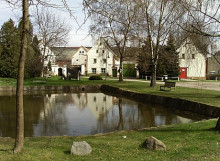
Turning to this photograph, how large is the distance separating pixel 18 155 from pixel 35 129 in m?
6.35

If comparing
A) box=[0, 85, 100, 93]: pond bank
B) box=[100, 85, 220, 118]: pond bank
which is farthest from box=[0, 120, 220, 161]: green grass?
box=[0, 85, 100, 93]: pond bank

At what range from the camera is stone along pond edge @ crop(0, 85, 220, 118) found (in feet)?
48.7

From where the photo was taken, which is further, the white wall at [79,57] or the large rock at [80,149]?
the white wall at [79,57]

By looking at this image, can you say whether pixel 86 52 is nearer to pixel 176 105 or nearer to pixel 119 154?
pixel 176 105

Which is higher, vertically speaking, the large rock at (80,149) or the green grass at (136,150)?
the large rock at (80,149)

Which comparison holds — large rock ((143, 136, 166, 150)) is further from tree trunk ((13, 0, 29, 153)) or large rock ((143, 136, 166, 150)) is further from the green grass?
tree trunk ((13, 0, 29, 153))

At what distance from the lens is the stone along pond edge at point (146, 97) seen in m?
14.8

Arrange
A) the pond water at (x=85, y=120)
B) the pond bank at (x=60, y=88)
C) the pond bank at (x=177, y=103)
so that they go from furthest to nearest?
the pond bank at (x=60, y=88), the pond bank at (x=177, y=103), the pond water at (x=85, y=120)

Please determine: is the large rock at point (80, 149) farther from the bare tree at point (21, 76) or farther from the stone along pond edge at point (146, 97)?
the stone along pond edge at point (146, 97)

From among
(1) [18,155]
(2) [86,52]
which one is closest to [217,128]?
(1) [18,155]

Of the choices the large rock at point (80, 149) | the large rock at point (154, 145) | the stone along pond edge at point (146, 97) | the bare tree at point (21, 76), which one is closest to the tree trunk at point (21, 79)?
the bare tree at point (21, 76)

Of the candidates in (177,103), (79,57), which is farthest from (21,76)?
(79,57)

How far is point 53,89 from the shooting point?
106 ft

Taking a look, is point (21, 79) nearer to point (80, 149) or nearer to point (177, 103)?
point (80, 149)
